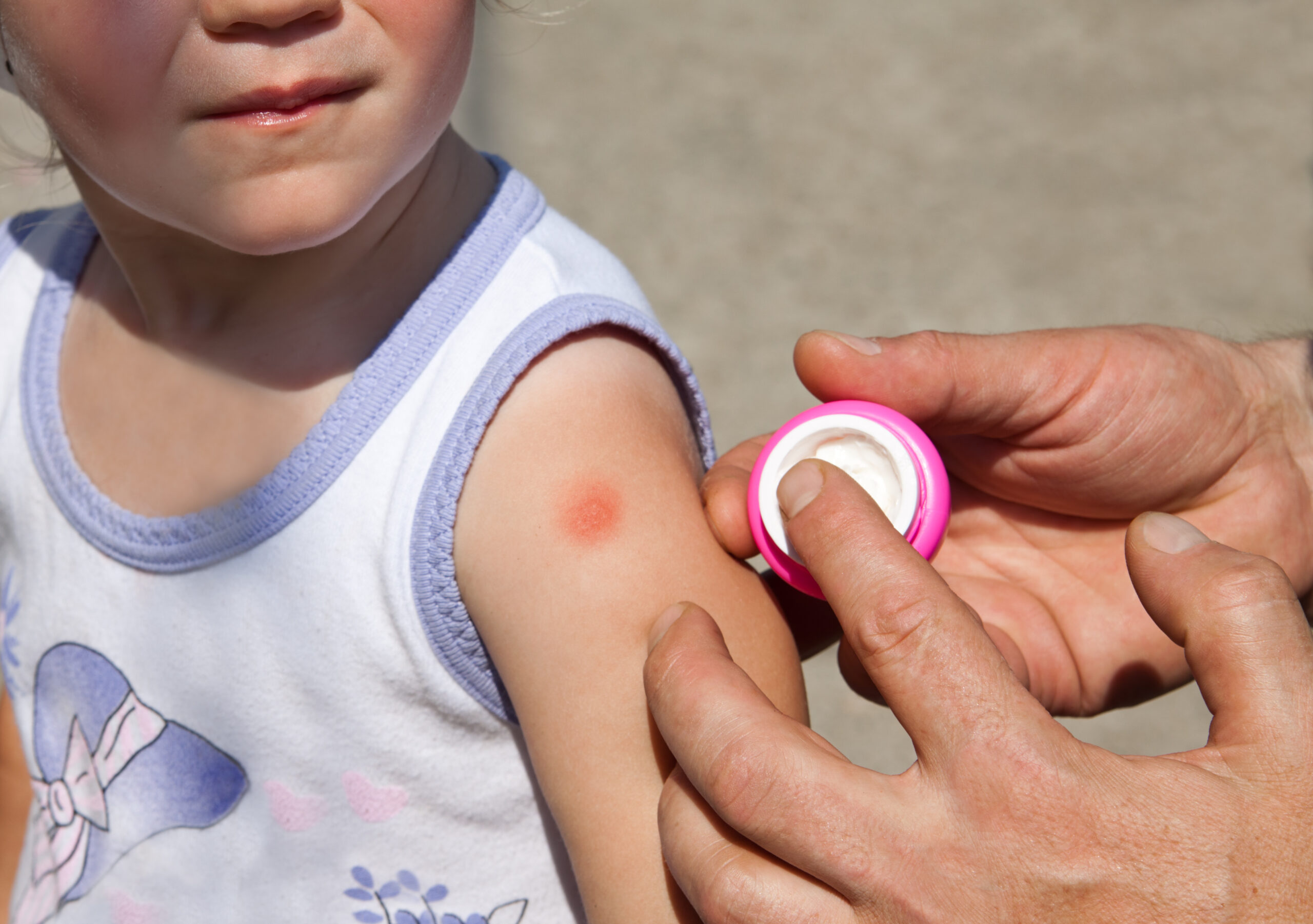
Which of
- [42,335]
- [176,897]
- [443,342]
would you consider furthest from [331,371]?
[176,897]

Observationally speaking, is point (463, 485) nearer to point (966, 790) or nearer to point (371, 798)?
point (371, 798)

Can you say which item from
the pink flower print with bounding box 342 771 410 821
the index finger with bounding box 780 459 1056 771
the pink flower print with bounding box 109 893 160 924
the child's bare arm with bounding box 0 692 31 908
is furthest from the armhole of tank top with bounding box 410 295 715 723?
the child's bare arm with bounding box 0 692 31 908

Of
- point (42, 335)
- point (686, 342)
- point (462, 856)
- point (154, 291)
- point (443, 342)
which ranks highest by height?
point (443, 342)

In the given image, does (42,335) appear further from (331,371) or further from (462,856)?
(462,856)

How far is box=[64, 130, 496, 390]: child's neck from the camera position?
1.10 meters

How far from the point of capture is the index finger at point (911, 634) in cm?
89

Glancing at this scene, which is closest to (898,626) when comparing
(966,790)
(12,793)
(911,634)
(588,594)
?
(911,634)

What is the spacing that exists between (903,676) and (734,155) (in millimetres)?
2213

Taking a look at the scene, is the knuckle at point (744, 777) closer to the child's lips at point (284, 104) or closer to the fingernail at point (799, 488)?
the fingernail at point (799, 488)

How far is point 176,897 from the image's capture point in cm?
114

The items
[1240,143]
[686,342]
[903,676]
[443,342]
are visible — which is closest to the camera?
[903,676]

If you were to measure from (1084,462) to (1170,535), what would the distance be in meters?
0.24

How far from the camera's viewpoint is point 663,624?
0.92 meters

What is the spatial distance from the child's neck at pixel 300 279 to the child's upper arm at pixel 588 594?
0.69ft
